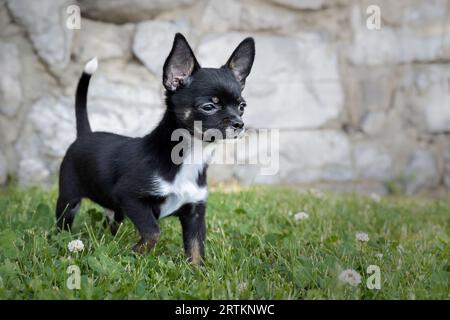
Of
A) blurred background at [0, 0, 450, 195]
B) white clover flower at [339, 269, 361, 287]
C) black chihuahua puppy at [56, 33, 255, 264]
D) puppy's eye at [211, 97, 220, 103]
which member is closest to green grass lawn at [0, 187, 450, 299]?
white clover flower at [339, 269, 361, 287]

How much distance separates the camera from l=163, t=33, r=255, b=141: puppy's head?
2635 mm

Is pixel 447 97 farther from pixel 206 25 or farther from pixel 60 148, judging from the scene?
pixel 60 148

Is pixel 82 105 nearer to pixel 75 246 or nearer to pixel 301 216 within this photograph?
pixel 75 246

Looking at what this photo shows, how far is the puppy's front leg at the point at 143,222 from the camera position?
102 inches

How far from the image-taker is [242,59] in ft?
9.68

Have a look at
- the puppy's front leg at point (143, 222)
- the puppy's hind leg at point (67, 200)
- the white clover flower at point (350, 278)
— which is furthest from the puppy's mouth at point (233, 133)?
the puppy's hind leg at point (67, 200)

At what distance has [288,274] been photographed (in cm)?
244

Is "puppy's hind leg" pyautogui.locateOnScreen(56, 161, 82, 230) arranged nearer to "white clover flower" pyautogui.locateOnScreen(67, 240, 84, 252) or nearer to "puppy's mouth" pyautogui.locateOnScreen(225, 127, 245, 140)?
"white clover flower" pyautogui.locateOnScreen(67, 240, 84, 252)

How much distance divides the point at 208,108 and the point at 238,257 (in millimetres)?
673

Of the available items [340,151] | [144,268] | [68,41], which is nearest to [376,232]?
[144,268]

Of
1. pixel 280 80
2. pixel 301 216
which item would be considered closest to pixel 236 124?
pixel 301 216

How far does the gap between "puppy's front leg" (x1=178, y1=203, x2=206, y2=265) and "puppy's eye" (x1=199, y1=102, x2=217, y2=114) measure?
0.43 metres

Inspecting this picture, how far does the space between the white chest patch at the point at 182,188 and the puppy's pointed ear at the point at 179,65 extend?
1.11 ft

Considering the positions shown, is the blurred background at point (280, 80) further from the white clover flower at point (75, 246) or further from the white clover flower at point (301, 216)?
the white clover flower at point (75, 246)
